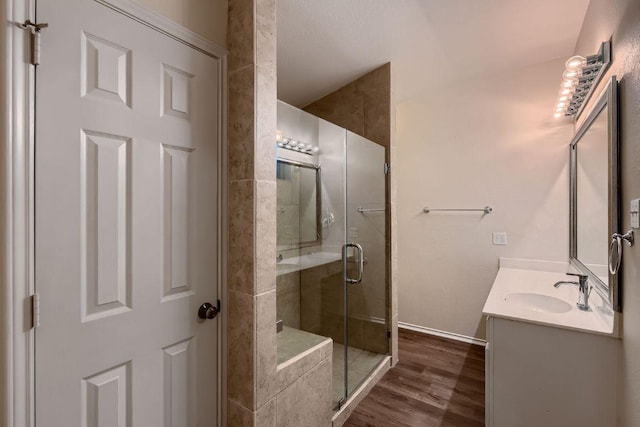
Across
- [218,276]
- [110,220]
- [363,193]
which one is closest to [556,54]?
[363,193]

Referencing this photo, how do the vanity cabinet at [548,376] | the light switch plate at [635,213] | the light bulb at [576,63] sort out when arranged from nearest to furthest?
the light switch plate at [635,213]
the vanity cabinet at [548,376]
the light bulb at [576,63]

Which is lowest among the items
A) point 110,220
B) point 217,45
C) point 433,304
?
point 433,304

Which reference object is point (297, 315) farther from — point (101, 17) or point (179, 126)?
point (101, 17)

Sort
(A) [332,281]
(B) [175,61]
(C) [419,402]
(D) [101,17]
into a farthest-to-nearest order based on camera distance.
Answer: (A) [332,281]
(C) [419,402]
(B) [175,61]
(D) [101,17]

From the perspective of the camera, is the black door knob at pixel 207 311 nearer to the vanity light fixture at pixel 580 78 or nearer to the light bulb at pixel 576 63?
the vanity light fixture at pixel 580 78

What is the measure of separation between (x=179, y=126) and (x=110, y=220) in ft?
1.44

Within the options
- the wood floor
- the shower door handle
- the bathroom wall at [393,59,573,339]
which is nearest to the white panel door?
the shower door handle

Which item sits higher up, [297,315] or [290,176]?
[290,176]

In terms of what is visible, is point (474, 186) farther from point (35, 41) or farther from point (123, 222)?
point (35, 41)

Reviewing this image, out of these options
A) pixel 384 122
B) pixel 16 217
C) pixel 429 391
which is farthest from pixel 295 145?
pixel 429 391

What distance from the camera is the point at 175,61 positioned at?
115cm

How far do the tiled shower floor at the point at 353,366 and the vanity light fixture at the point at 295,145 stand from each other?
1474mm

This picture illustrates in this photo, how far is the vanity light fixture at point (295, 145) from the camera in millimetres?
1773

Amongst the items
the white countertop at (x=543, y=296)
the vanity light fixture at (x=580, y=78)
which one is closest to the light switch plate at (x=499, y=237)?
the white countertop at (x=543, y=296)
